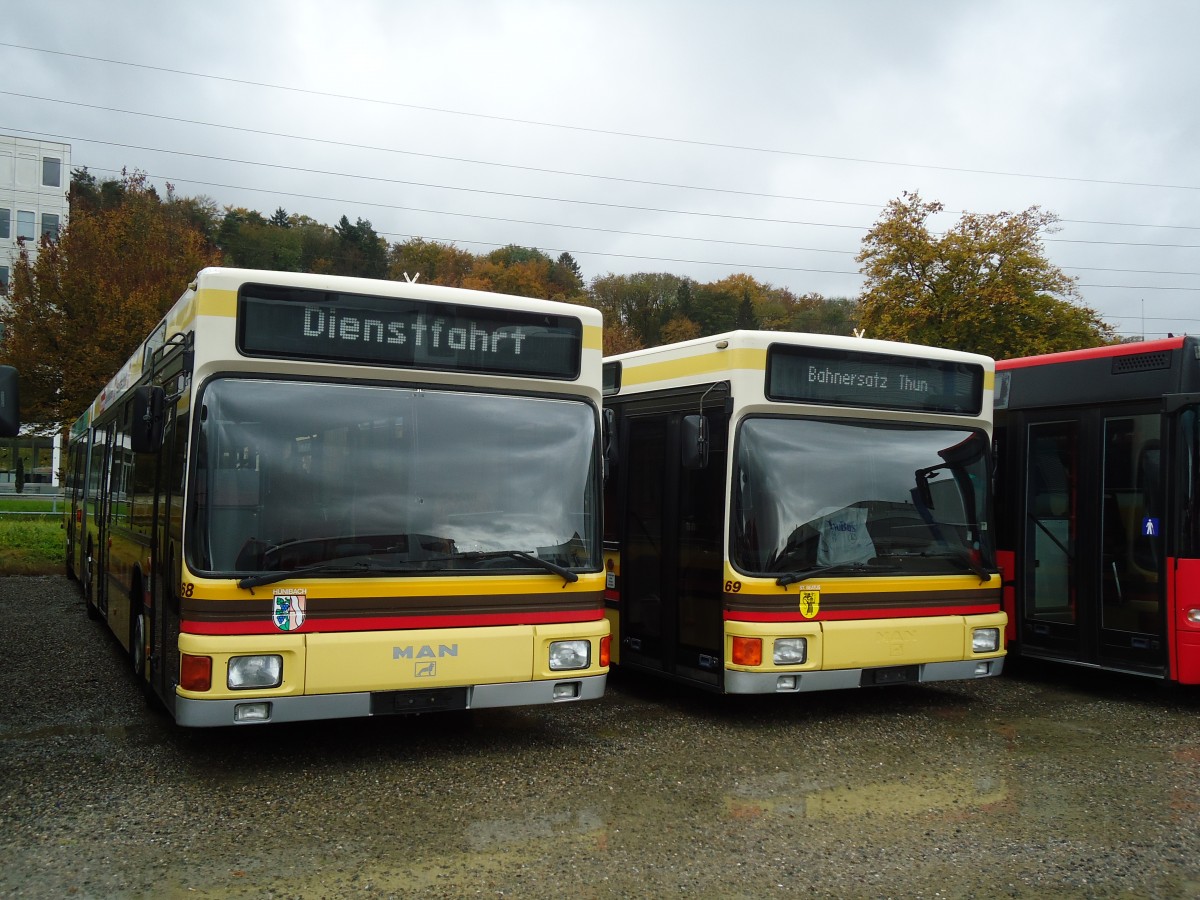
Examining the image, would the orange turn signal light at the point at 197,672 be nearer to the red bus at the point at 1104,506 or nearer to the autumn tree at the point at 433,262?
the red bus at the point at 1104,506

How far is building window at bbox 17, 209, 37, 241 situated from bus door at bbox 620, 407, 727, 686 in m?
62.0

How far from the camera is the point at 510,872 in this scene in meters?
5.03

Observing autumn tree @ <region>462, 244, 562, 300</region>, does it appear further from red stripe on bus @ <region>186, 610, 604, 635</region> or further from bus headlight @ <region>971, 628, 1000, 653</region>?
red stripe on bus @ <region>186, 610, 604, 635</region>

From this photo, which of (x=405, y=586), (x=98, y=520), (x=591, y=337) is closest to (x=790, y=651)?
(x=591, y=337)

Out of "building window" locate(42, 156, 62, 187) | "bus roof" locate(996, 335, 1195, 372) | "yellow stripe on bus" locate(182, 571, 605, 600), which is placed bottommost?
"yellow stripe on bus" locate(182, 571, 605, 600)

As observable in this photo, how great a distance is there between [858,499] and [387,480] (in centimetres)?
357

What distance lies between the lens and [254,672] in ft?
20.3

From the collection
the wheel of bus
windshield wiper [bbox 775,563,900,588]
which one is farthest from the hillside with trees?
windshield wiper [bbox 775,563,900,588]

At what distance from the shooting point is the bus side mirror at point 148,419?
683cm

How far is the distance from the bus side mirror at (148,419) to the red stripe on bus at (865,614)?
3950 mm

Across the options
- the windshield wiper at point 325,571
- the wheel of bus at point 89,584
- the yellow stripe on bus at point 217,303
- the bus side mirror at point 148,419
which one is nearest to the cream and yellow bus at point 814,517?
the windshield wiper at point 325,571

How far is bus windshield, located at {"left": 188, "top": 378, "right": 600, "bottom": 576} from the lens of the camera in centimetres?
623

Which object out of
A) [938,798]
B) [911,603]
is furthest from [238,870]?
[911,603]

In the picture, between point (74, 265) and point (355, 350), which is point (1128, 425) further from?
point (74, 265)
